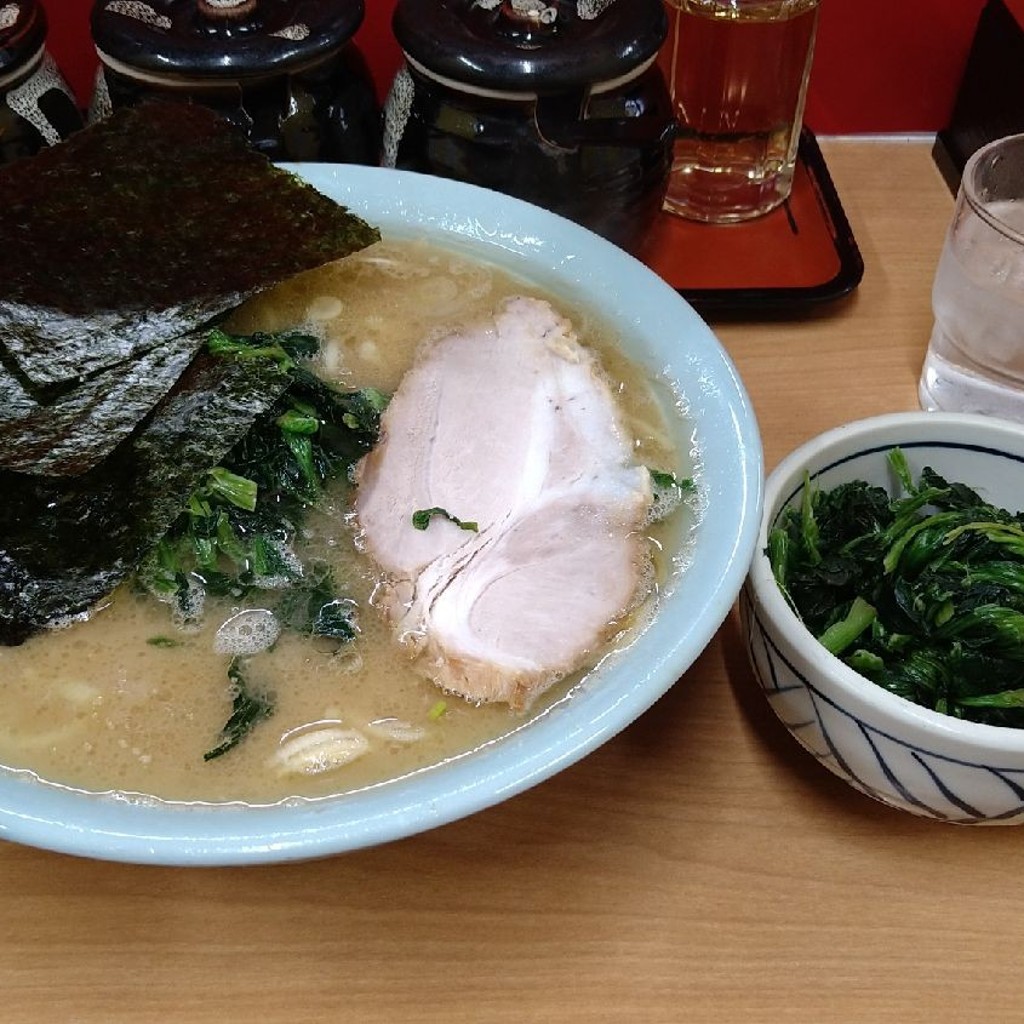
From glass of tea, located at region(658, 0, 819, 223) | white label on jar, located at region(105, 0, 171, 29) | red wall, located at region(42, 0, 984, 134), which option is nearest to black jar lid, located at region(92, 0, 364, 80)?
white label on jar, located at region(105, 0, 171, 29)

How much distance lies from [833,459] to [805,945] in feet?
1.57

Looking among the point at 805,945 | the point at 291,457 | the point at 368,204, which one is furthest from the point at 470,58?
the point at 805,945

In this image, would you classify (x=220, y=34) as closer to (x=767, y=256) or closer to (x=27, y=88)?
(x=27, y=88)

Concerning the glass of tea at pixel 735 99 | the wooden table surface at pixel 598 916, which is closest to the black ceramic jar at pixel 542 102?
the glass of tea at pixel 735 99

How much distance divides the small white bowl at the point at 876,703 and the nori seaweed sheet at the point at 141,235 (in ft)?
1.85

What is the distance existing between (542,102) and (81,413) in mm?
651

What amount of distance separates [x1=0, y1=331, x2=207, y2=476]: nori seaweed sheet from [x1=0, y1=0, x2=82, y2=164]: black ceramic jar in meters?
0.52

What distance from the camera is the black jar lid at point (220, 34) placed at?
1210 mm

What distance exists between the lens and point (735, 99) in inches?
60.4

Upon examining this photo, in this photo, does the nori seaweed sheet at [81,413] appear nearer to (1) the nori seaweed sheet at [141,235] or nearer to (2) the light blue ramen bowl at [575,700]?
(1) the nori seaweed sheet at [141,235]

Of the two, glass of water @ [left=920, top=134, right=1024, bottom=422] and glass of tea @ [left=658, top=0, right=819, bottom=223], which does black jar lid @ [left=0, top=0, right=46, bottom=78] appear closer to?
glass of tea @ [left=658, top=0, right=819, bottom=223]

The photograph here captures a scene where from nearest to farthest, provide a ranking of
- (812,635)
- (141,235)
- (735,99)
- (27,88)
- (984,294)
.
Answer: (812,635) < (141,235) < (984,294) < (27,88) < (735,99)

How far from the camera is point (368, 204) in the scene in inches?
49.0

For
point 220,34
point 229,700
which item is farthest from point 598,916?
point 220,34
